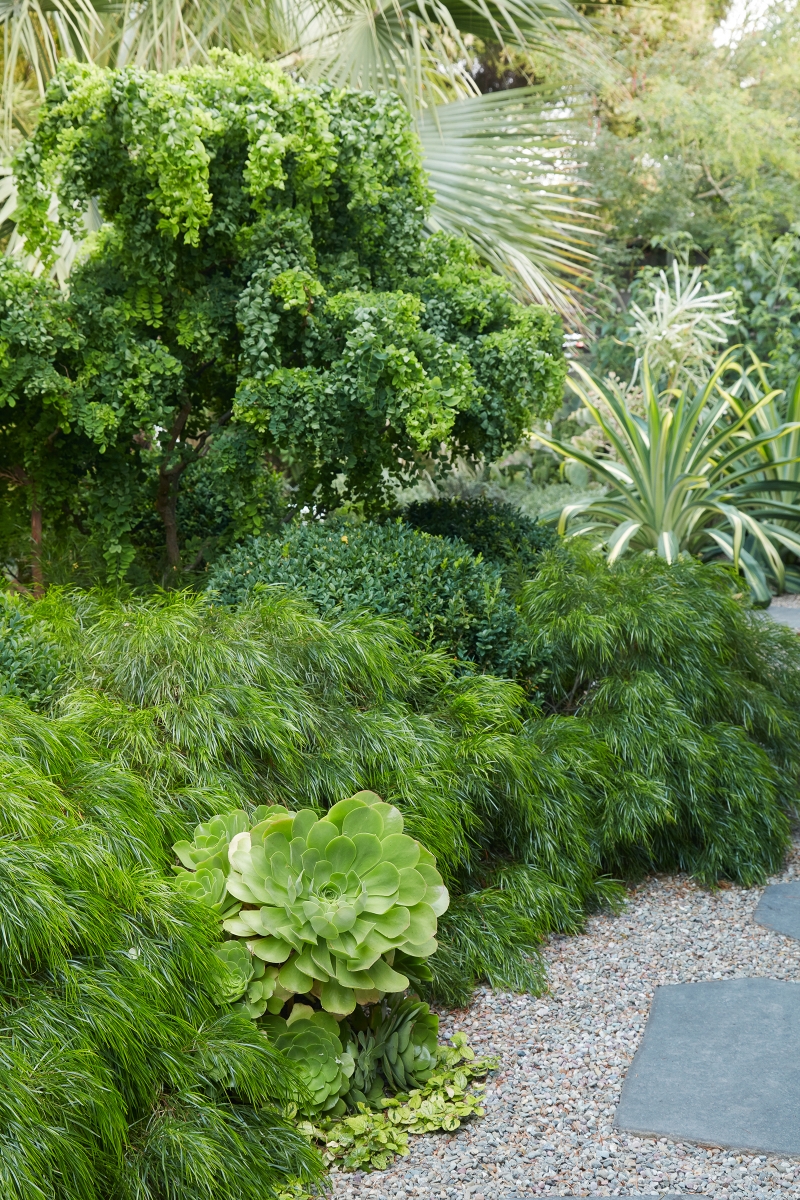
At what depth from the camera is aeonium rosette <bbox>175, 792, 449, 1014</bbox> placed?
2301 millimetres

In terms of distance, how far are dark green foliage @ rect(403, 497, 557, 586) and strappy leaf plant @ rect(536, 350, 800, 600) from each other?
91 cm

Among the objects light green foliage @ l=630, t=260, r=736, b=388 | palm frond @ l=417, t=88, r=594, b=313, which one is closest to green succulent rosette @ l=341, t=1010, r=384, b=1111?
palm frond @ l=417, t=88, r=594, b=313

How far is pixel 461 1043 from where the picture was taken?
2.52 meters

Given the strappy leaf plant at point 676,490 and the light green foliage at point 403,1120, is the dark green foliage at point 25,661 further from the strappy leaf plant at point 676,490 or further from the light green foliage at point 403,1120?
the strappy leaf plant at point 676,490

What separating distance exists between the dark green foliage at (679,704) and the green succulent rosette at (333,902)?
121 cm


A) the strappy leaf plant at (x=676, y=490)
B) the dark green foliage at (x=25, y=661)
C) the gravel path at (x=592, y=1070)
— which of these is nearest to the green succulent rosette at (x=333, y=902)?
the gravel path at (x=592, y=1070)

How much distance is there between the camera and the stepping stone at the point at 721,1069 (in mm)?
2182

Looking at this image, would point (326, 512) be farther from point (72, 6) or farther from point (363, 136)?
point (72, 6)

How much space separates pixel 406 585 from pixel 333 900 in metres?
1.52

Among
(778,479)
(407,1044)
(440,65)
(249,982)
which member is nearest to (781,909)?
(407,1044)

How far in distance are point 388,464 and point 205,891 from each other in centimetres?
232

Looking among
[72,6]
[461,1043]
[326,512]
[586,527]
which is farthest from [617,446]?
[461,1043]

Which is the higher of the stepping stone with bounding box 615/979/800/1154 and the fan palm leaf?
the fan palm leaf

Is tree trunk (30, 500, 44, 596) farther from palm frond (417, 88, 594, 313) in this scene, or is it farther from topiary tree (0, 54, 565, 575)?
palm frond (417, 88, 594, 313)
